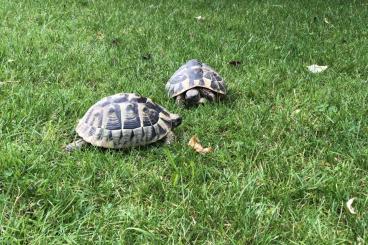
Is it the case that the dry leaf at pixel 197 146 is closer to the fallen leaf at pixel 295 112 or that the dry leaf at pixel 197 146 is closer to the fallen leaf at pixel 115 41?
the fallen leaf at pixel 295 112

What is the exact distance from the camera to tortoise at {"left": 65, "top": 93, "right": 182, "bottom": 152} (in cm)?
427

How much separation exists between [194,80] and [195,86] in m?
0.12

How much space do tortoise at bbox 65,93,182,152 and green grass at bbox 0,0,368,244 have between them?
0.35 feet

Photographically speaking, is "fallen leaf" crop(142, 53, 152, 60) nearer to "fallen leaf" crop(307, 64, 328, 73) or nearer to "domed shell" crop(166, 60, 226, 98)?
"domed shell" crop(166, 60, 226, 98)

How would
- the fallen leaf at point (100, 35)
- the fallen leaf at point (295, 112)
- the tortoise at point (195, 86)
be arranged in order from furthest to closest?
the fallen leaf at point (100, 35)
the tortoise at point (195, 86)
the fallen leaf at point (295, 112)

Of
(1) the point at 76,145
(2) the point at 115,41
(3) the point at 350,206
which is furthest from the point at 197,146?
(2) the point at 115,41

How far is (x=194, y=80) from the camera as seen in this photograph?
5406 millimetres

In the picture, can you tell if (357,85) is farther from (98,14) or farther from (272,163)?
(98,14)

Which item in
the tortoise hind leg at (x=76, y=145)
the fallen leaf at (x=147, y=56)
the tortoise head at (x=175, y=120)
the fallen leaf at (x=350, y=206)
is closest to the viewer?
the fallen leaf at (x=350, y=206)

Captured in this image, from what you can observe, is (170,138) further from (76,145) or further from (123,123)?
(76,145)

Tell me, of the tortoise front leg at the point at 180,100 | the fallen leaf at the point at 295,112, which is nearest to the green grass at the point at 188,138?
the fallen leaf at the point at 295,112

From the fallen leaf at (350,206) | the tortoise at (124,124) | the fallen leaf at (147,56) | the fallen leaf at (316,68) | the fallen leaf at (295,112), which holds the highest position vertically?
the tortoise at (124,124)

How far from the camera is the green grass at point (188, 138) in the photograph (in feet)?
10.9

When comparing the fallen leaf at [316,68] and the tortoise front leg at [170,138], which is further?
the fallen leaf at [316,68]
